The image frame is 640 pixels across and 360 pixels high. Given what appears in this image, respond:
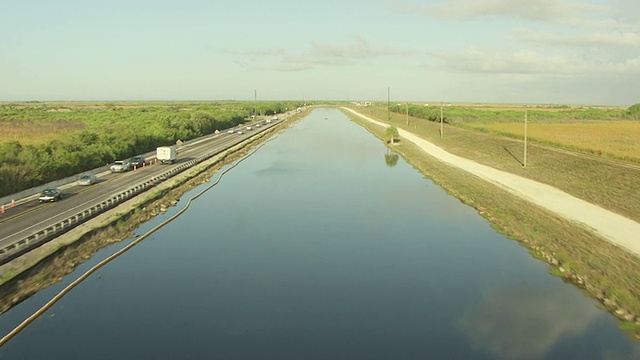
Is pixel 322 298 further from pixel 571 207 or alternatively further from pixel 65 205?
pixel 571 207

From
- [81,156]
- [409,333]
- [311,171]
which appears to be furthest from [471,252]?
[81,156]

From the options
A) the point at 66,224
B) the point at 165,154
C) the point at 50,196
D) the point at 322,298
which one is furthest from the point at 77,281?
the point at 165,154

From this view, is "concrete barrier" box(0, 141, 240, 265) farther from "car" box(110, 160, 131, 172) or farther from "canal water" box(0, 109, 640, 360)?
"car" box(110, 160, 131, 172)

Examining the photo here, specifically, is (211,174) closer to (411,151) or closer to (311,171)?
(311,171)

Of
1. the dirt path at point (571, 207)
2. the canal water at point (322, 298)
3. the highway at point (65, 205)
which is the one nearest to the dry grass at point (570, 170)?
the dirt path at point (571, 207)

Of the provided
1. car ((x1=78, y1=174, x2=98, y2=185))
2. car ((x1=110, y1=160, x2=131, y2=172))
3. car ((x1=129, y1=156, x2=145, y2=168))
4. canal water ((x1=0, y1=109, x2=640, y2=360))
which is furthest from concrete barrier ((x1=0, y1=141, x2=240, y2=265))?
car ((x1=129, y1=156, x2=145, y2=168))

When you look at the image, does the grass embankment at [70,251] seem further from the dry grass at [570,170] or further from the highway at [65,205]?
the dry grass at [570,170]
